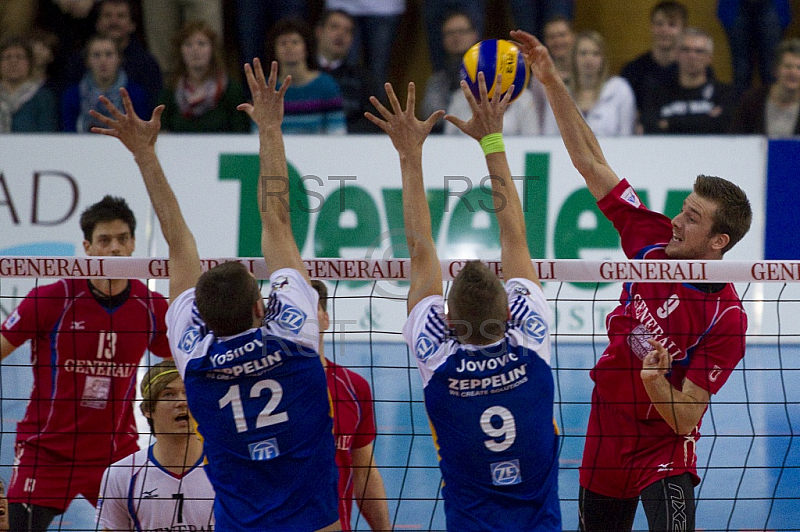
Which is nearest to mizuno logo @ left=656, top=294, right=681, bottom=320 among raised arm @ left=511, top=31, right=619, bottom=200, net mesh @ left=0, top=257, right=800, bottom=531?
net mesh @ left=0, top=257, right=800, bottom=531

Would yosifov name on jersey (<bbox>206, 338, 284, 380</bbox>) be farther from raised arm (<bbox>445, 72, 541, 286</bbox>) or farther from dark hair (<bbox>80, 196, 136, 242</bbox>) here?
dark hair (<bbox>80, 196, 136, 242</bbox>)

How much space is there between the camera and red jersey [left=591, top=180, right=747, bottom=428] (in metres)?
4.69

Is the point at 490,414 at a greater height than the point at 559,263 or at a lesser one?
lesser

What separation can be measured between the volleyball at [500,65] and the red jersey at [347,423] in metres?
1.90

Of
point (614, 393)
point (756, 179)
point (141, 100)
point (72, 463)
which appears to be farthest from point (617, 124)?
point (72, 463)

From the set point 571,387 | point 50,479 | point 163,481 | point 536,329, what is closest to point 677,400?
point 536,329

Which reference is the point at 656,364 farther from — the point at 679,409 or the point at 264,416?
the point at 264,416

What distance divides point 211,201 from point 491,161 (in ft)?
20.8

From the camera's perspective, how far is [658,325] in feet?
15.9

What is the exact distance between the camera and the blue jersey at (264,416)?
13.1 feet

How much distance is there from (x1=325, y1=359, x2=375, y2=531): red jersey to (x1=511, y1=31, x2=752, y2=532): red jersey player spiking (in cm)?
118

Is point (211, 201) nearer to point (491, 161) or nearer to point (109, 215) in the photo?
point (109, 215)

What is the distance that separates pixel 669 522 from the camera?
15.3 feet

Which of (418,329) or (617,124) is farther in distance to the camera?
(617,124)
